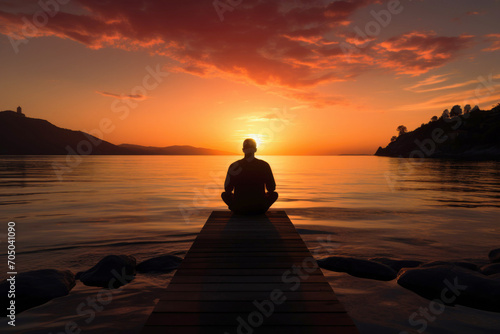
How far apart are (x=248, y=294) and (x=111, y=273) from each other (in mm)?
5258

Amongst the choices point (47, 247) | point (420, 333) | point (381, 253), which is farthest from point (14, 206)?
point (420, 333)

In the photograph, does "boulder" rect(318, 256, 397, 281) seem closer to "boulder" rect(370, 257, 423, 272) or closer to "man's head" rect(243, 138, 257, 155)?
"boulder" rect(370, 257, 423, 272)

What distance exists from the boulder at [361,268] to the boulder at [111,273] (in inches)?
222

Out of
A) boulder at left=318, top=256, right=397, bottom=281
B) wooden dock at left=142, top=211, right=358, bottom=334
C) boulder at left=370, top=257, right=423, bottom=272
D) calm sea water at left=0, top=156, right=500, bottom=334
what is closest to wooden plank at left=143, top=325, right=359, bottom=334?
wooden dock at left=142, top=211, right=358, bottom=334

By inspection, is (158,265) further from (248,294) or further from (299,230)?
(299,230)

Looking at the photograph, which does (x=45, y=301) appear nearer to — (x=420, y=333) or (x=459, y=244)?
(x=420, y=333)

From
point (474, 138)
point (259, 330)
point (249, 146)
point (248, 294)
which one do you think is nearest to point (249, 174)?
point (249, 146)

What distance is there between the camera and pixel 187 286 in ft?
15.4

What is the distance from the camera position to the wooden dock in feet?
11.8

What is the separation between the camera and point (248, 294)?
14.5ft

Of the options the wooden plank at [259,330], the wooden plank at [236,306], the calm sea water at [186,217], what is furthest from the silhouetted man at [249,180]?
the wooden plank at [259,330]

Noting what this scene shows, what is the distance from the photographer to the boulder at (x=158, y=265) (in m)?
8.77

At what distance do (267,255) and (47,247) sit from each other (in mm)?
9219

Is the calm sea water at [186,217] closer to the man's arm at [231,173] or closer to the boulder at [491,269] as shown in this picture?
the boulder at [491,269]
